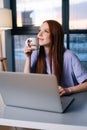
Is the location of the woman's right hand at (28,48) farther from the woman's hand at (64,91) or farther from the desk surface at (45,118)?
the desk surface at (45,118)

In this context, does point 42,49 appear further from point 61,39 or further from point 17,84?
point 17,84

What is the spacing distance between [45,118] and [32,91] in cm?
12

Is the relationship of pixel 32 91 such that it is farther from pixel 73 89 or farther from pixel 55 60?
pixel 55 60

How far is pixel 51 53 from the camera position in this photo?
154 cm

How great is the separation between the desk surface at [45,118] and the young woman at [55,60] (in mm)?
461

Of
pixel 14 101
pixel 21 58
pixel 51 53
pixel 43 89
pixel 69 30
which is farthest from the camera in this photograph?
pixel 21 58

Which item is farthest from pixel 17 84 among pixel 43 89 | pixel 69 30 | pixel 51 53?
pixel 69 30

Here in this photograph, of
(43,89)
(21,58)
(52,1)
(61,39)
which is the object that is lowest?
(21,58)

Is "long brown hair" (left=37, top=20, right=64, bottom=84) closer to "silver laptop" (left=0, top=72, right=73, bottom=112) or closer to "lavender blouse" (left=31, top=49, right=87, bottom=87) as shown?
"lavender blouse" (left=31, top=49, right=87, bottom=87)

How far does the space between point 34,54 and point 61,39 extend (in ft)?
0.69

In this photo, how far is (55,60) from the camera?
59.7 inches

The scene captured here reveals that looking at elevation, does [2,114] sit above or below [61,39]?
below

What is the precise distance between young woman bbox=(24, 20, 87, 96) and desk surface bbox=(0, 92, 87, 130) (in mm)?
461

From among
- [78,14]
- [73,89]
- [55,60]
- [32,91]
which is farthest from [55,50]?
[78,14]
